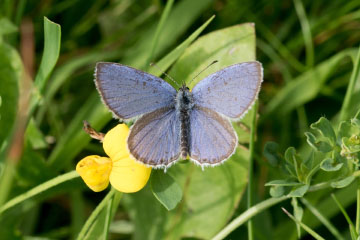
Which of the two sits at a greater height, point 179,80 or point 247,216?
point 179,80

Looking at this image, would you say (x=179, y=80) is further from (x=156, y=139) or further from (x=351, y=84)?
(x=351, y=84)

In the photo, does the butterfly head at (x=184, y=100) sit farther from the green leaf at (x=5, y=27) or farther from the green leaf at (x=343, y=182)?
the green leaf at (x=5, y=27)

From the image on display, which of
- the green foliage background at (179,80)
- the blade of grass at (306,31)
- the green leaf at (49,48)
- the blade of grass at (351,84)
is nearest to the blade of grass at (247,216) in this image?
the green foliage background at (179,80)

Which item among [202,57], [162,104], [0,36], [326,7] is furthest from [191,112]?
[326,7]

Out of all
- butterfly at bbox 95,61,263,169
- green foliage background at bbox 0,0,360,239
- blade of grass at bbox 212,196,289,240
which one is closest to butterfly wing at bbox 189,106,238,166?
butterfly at bbox 95,61,263,169

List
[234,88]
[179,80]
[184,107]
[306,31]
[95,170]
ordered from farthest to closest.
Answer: [306,31] → [179,80] → [184,107] → [234,88] → [95,170]

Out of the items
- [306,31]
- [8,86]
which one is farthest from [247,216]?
[306,31]

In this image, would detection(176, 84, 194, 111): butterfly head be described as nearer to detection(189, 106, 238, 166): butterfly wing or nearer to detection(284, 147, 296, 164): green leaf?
detection(189, 106, 238, 166): butterfly wing
